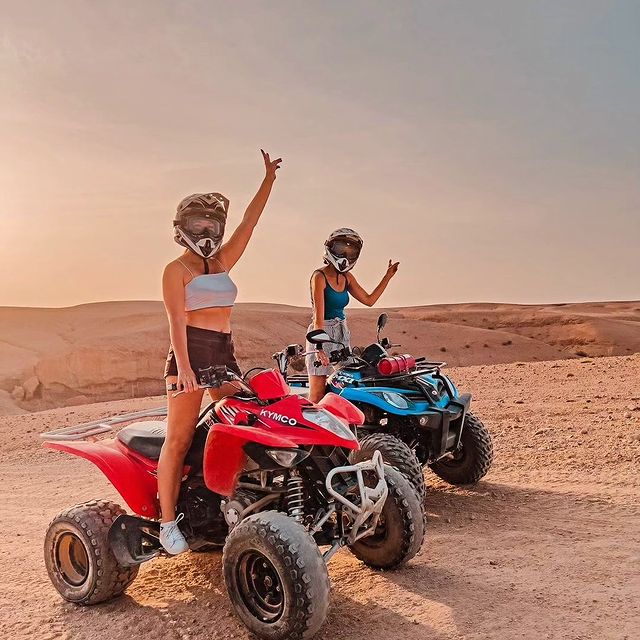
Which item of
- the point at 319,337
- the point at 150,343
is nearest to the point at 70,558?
the point at 319,337

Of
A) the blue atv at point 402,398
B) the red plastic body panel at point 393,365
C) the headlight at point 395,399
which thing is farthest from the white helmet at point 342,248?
the headlight at point 395,399

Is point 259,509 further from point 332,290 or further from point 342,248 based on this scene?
point 342,248

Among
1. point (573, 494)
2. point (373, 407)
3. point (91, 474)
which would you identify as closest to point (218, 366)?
point (373, 407)

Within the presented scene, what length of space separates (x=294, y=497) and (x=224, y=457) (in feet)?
1.55

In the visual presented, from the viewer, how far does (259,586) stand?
432cm

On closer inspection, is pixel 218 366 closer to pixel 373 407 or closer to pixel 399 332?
pixel 373 407

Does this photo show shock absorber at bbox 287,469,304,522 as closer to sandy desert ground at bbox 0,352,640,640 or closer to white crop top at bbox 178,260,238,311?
sandy desert ground at bbox 0,352,640,640

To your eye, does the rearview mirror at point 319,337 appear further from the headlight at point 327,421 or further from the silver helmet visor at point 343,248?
the silver helmet visor at point 343,248

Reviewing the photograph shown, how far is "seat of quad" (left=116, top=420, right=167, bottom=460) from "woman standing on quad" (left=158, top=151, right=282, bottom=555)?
0.40 m

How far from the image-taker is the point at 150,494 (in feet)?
17.0

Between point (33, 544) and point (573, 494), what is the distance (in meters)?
4.89

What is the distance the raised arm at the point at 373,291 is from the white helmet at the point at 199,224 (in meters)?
2.77

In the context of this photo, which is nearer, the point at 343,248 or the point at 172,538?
the point at 172,538

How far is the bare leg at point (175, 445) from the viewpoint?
4.68 metres
